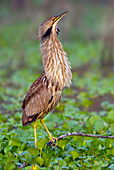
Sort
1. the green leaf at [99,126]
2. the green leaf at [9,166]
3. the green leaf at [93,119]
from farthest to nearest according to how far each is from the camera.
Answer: the green leaf at [93,119]
the green leaf at [99,126]
the green leaf at [9,166]

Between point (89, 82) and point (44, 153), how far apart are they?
11.7ft

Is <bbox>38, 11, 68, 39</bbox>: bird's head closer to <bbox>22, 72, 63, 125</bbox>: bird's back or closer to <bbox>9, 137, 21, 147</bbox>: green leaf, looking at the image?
<bbox>22, 72, 63, 125</bbox>: bird's back

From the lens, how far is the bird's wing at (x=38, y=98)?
9.86 ft

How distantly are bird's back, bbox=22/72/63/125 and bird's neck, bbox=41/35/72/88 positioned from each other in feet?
0.20

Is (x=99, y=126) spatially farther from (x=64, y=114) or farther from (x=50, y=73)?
(x=50, y=73)

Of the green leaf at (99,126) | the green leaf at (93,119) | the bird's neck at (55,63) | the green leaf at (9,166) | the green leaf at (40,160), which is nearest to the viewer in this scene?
the green leaf at (9,166)

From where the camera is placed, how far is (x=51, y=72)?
2.94 m

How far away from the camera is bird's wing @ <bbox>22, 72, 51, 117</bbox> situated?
300cm

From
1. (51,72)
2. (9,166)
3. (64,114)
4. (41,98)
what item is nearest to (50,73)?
(51,72)

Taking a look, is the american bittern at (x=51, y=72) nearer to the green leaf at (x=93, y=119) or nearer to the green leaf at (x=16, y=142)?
the green leaf at (x=16, y=142)

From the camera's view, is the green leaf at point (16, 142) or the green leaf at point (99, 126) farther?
the green leaf at point (99, 126)

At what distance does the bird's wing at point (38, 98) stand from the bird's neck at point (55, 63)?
0.10 metres

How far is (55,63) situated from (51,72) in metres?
0.09

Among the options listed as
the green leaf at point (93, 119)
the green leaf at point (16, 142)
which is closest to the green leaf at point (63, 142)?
the green leaf at point (16, 142)
